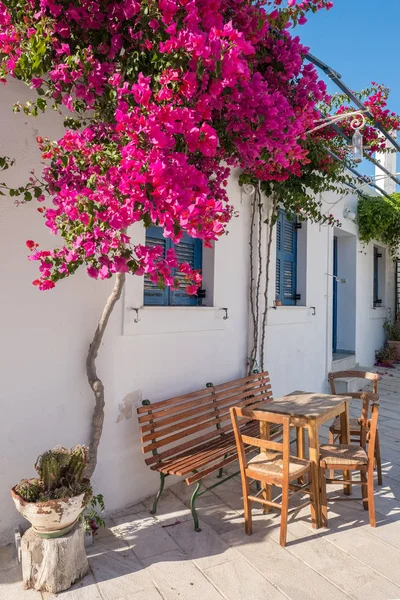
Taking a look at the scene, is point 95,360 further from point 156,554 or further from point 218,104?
point 218,104

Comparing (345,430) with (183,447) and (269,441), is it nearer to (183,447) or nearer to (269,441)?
(269,441)

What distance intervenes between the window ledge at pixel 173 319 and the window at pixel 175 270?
7.2 inches

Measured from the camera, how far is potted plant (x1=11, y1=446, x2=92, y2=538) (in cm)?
237

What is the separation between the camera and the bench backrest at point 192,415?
326 centimetres

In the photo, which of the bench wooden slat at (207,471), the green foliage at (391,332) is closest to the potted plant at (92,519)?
the bench wooden slat at (207,471)

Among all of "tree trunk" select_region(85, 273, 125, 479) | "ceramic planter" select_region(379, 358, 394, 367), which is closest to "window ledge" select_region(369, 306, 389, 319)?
"ceramic planter" select_region(379, 358, 394, 367)

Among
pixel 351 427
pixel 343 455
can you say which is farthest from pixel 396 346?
pixel 343 455

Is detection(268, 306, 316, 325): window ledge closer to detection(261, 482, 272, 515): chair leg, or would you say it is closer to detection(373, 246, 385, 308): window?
detection(261, 482, 272, 515): chair leg

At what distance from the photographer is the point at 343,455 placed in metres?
3.20

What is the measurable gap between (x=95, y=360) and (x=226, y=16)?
2462 mm

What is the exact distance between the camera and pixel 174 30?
2.13m

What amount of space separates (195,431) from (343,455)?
1.14 meters

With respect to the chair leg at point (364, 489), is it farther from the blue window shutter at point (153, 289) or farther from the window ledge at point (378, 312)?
the window ledge at point (378, 312)

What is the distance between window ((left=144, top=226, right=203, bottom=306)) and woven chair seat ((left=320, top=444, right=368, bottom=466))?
5.73ft
